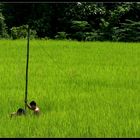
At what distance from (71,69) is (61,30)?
30.8ft

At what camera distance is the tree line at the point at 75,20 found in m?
16.5

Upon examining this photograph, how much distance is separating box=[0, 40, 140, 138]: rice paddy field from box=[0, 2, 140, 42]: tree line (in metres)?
5.18

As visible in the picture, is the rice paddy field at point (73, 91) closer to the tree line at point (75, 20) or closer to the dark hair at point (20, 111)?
the dark hair at point (20, 111)

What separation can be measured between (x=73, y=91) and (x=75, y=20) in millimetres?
10860

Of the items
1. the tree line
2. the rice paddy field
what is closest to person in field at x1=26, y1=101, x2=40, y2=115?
the rice paddy field

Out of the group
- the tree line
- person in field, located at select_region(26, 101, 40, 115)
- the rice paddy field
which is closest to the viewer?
the rice paddy field

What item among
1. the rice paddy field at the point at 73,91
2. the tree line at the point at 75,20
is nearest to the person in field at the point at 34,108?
the rice paddy field at the point at 73,91

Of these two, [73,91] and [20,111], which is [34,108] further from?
[73,91]

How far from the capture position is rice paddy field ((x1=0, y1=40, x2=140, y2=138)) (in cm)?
459

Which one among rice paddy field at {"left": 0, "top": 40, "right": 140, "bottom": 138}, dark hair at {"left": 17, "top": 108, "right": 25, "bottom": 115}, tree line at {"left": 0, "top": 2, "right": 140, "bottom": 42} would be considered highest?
dark hair at {"left": 17, "top": 108, "right": 25, "bottom": 115}

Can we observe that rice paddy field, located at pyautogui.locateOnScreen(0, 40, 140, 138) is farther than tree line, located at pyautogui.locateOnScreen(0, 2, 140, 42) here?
No

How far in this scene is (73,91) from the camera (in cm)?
633

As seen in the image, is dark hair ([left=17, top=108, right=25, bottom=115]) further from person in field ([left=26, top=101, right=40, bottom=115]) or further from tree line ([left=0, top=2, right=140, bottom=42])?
tree line ([left=0, top=2, right=140, bottom=42])

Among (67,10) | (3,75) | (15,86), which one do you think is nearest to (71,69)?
(3,75)
